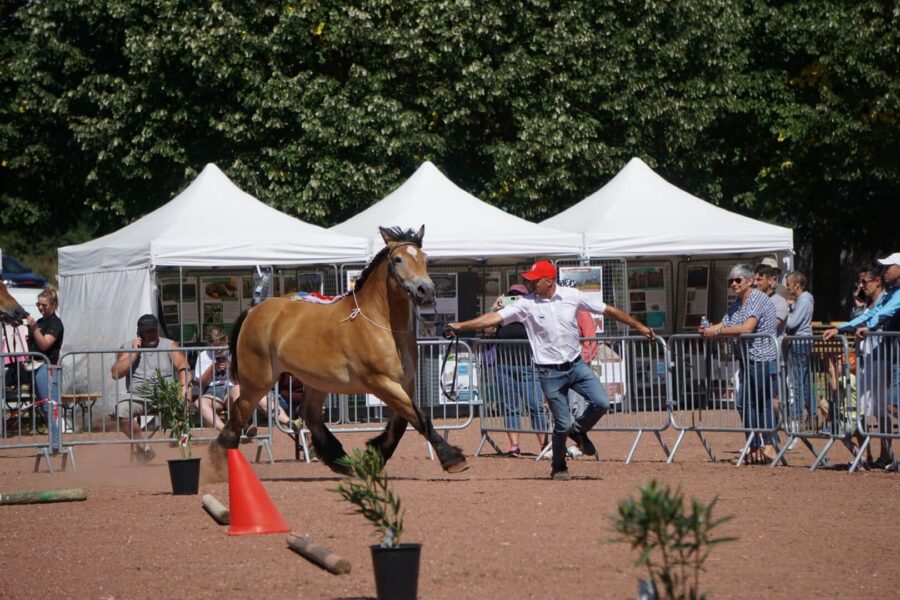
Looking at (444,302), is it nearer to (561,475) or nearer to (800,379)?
(800,379)

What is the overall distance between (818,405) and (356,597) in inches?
298

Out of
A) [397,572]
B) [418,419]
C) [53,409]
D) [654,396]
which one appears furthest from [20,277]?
[397,572]

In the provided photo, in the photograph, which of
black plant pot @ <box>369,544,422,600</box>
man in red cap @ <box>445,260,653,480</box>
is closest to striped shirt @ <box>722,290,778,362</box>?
man in red cap @ <box>445,260,653,480</box>

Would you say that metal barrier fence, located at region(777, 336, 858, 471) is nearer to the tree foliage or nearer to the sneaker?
the sneaker

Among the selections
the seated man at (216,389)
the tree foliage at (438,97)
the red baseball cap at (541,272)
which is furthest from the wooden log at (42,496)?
the tree foliage at (438,97)

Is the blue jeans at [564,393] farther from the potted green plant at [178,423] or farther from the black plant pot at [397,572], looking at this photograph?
the black plant pot at [397,572]

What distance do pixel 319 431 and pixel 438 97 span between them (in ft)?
53.8

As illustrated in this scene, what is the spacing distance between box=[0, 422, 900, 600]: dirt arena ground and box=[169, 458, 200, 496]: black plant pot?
0.16 m

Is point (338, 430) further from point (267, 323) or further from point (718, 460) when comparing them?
point (718, 460)

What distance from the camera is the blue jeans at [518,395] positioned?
14.8 metres

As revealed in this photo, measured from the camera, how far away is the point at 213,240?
19.7 meters

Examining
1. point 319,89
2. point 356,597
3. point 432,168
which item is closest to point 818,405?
point 356,597

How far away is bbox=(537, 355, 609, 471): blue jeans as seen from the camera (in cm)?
1252

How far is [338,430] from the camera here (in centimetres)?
1563
